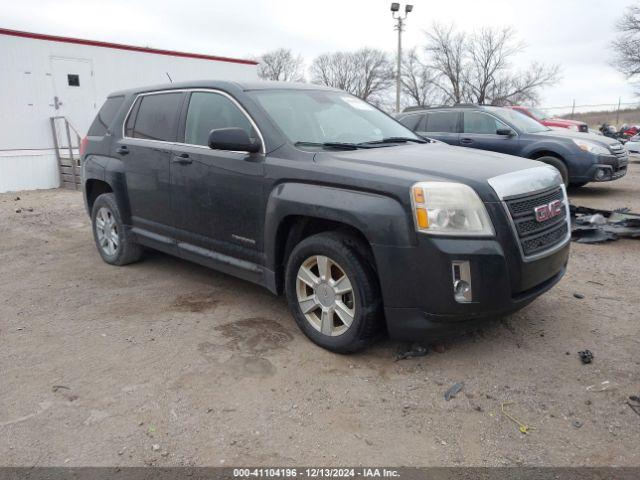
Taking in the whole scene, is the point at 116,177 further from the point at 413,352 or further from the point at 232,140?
the point at 413,352

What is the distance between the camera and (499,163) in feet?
11.6

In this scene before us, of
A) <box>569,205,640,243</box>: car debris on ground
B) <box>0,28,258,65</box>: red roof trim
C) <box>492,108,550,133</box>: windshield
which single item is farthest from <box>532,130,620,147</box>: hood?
<box>0,28,258,65</box>: red roof trim

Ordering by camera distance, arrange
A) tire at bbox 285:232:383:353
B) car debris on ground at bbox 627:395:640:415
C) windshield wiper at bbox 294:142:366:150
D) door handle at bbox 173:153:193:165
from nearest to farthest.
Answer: car debris on ground at bbox 627:395:640:415 → tire at bbox 285:232:383:353 → windshield wiper at bbox 294:142:366:150 → door handle at bbox 173:153:193:165

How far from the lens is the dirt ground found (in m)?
2.60

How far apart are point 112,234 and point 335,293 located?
322 cm

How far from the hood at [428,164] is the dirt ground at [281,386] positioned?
119 centimetres

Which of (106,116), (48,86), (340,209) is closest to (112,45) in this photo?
(48,86)

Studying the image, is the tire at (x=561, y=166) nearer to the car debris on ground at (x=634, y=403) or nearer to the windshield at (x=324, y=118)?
the windshield at (x=324, y=118)

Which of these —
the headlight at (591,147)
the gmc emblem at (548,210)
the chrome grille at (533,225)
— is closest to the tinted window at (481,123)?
the headlight at (591,147)

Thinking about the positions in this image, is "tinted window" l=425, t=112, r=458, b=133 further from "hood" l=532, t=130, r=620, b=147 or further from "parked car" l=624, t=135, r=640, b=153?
"parked car" l=624, t=135, r=640, b=153

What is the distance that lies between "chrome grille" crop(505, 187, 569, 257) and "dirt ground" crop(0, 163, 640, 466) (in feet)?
2.42

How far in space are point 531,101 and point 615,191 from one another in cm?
3857

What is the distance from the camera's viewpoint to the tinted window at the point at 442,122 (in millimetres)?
10359

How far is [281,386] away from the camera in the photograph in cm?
316
